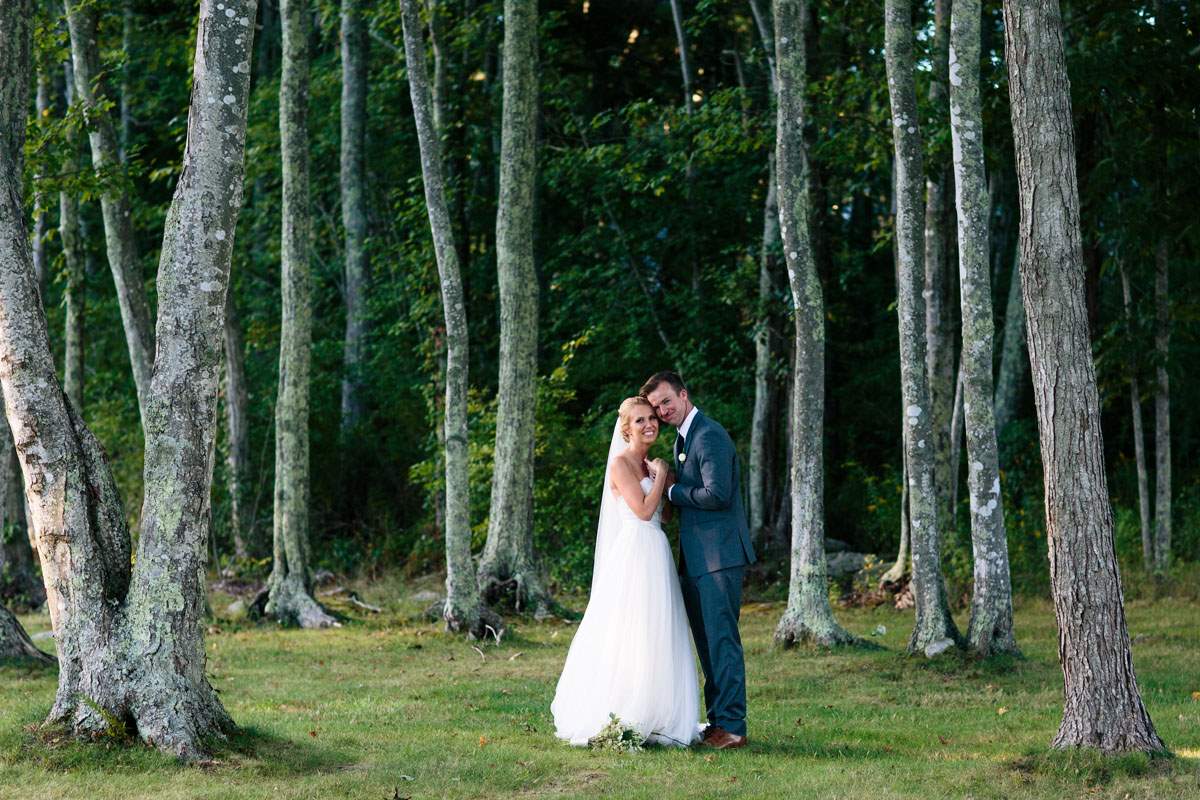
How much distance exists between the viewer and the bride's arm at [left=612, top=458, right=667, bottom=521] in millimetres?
→ 8414

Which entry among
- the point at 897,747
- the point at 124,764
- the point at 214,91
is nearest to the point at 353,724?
the point at 124,764

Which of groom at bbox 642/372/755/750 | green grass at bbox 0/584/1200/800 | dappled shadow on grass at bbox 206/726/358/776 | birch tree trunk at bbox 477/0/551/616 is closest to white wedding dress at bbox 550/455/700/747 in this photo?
groom at bbox 642/372/755/750

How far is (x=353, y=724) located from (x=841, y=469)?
1609 centimetres

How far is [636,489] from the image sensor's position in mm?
8469

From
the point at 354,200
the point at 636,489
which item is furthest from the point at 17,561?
the point at 636,489

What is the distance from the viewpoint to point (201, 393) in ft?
24.8

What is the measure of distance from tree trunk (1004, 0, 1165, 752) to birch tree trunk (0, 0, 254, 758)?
4390mm

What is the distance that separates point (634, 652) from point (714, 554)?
2.48ft

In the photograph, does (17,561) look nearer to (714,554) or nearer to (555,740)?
(555,740)

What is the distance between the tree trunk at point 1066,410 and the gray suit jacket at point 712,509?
1.83 metres

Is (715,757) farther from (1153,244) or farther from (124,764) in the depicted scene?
(1153,244)

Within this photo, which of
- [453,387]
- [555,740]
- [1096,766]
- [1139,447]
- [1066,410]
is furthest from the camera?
[1139,447]

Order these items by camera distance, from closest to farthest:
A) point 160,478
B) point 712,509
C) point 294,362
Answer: point 160,478, point 712,509, point 294,362

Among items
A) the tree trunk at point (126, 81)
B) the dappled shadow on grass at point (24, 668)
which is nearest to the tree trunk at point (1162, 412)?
the dappled shadow on grass at point (24, 668)
